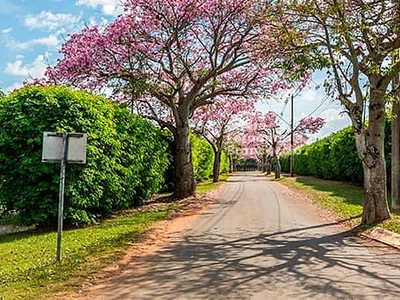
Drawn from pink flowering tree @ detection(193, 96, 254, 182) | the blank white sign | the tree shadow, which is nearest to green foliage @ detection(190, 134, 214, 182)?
pink flowering tree @ detection(193, 96, 254, 182)

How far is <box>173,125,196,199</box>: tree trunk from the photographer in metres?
19.3

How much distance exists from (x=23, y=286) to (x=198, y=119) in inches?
1009

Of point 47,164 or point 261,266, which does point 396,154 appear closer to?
point 261,266

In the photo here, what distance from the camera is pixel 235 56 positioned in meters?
18.0

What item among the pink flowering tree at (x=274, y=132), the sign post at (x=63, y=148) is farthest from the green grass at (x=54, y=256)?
the pink flowering tree at (x=274, y=132)

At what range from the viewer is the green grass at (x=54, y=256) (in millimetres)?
6070

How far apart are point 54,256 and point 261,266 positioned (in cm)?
380

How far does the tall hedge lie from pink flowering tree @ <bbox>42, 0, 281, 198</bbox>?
4.40 metres

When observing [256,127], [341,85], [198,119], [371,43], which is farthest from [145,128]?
[256,127]

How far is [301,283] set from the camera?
20.0 ft

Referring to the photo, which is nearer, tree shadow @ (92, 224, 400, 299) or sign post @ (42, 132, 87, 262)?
tree shadow @ (92, 224, 400, 299)

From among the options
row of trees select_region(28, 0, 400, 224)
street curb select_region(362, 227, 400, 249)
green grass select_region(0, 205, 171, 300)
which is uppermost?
row of trees select_region(28, 0, 400, 224)

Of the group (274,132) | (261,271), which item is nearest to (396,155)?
(261,271)

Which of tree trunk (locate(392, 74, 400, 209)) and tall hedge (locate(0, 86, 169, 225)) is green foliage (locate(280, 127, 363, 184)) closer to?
tree trunk (locate(392, 74, 400, 209))
